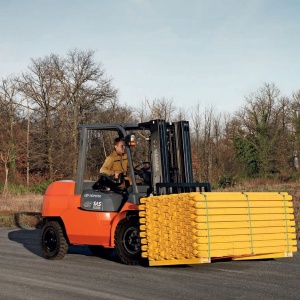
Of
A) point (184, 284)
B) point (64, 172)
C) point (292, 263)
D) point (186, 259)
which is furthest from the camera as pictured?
point (64, 172)

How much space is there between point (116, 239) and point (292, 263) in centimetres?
298

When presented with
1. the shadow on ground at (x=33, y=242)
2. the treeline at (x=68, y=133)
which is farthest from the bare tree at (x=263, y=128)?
the shadow on ground at (x=33, y=242)

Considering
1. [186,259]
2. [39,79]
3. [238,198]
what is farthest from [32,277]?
[39,79]

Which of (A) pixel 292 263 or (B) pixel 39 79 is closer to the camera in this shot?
(A) pixel 292 263

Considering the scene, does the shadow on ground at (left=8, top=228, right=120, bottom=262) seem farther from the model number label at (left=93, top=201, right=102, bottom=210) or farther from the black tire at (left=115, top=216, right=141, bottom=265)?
the model number label at (left=93, top=201, right=102, bottom=210)

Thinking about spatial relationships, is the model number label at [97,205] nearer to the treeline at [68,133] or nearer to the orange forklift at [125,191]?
the orange forklift at [125,191]

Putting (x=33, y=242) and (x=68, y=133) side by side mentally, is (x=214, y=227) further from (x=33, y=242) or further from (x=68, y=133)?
(x=68, y=133)

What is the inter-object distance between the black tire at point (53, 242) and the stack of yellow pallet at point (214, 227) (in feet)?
7.77

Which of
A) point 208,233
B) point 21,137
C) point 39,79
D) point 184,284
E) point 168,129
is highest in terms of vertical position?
point 39,79

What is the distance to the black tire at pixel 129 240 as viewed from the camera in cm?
1040

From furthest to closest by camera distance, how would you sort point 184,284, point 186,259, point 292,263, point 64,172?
point 64,172 → point 292,263 → point 186,259 → point 184,284

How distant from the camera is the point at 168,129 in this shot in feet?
36.0

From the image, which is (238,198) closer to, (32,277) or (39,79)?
(32,277)

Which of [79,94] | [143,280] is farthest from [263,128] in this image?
[143,280]
